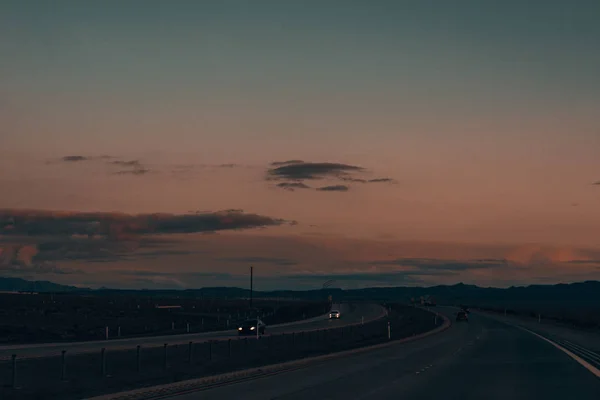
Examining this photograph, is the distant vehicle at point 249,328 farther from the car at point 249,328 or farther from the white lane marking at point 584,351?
the white lane marking at point 584,351

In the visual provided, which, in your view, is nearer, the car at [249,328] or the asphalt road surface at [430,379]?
the asphalt road surface at [430,379]

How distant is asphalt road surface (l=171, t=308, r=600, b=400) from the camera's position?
89.4 feet

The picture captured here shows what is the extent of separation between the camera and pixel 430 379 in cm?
3297

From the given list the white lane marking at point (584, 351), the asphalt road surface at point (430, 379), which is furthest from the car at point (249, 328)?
the white lane marking at point (584, 351)

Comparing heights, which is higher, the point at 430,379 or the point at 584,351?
the point at 430,379

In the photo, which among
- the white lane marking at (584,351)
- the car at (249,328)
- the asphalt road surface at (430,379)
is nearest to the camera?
the asphalt road surface at (430,379)

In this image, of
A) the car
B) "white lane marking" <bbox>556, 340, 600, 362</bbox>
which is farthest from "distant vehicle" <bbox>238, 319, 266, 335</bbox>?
"white lane marking" <bbox>556, 340, 600, 362</bbox>

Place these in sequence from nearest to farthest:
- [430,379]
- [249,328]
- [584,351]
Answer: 1. [430,379]
2. [584,351]
3. [249,328]

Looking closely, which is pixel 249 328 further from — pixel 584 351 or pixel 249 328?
pixel 584 351

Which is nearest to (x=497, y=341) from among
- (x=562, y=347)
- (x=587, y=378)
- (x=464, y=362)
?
(x=562, y=347)

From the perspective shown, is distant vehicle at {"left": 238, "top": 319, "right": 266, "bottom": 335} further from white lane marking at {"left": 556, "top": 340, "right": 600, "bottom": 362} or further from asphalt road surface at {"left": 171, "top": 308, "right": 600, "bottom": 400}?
white lane marking at {"left": 556, "top": 340, "right": 600, "bottom": 362}

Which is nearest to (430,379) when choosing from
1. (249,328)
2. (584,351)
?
(584,351)

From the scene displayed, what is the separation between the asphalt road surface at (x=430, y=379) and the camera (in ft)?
89.4

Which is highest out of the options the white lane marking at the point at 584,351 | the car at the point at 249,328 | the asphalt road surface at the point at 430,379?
the car at the point at 249,328
